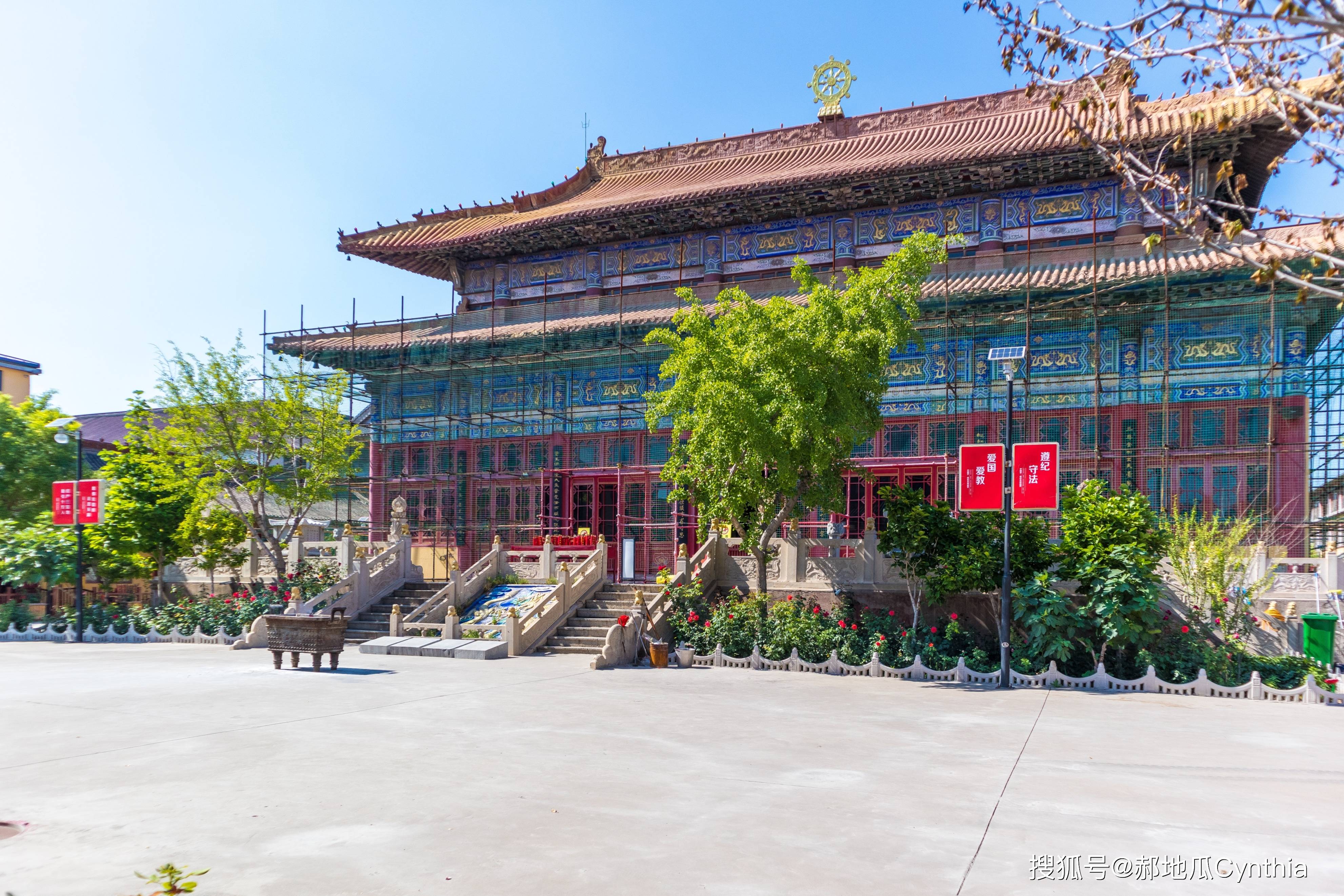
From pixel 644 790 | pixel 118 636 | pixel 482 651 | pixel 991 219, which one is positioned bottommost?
pixel 118 636

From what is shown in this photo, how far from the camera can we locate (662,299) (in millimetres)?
29250

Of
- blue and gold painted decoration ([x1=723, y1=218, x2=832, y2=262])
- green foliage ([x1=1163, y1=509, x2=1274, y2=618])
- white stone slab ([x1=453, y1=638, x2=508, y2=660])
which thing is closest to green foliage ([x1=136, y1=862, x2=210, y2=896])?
white stone slab ([x1=453, y1=638, x2=508, y2=660])

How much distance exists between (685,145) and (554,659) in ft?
66.7

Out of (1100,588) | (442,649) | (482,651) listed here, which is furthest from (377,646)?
(1100,588)

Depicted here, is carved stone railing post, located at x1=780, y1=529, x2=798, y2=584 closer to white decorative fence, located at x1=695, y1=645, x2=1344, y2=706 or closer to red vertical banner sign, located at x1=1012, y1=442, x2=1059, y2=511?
white decorative fence, located at x1=695, y1=645, x2=1344, y2=706

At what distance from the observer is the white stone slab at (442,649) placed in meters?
19.8

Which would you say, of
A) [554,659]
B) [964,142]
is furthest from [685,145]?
[554,659]

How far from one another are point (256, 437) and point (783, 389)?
14309 millimetres

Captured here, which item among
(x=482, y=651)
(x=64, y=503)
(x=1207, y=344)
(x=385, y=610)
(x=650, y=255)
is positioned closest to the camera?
(x=482, y=651)

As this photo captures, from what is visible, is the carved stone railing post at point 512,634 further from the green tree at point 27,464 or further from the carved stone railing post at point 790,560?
the green tree at point 27,464

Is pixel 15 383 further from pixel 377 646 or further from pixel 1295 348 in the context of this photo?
pixel 1295 348

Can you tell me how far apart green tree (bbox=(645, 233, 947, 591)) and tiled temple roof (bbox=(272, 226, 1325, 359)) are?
15.3 feet

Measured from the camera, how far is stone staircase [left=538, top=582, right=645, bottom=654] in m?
20.3
